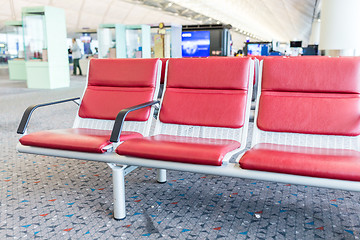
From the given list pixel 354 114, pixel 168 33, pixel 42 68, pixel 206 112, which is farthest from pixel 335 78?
pixel 168 33

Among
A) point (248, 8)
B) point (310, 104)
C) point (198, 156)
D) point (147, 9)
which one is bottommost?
point (198, 156)

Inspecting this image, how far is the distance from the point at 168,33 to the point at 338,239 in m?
10.8

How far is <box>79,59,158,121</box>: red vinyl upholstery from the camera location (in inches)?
102

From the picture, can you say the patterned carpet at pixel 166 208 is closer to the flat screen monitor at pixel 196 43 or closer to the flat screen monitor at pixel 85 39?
the flat screen monitor at pixel 196 43

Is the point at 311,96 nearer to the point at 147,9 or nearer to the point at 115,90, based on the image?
the point at 115,90

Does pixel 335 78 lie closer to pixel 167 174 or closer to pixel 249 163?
pixel 249 163

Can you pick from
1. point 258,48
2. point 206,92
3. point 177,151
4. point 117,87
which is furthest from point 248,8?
point 177,151

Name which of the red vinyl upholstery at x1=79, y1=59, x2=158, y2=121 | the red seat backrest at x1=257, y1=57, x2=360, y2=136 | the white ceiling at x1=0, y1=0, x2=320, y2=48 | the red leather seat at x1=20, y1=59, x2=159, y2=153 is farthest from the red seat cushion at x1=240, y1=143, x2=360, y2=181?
the white ceiling at x1=0, y1=0, x2=320, y2=48

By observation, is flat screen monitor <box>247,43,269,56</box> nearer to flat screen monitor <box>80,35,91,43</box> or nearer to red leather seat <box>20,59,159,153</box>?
red leather seat <box>20,59,159,153</box>

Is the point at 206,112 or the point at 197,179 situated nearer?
the point at 206,112

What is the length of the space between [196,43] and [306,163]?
6.98m

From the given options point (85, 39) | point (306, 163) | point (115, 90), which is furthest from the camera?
point (85, 39)

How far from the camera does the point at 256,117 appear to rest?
7.43 feet

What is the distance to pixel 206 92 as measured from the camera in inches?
95.3
